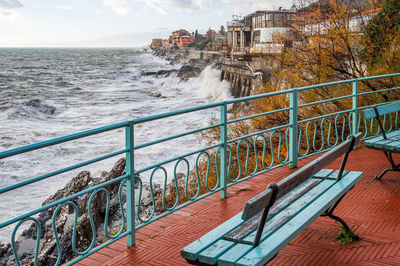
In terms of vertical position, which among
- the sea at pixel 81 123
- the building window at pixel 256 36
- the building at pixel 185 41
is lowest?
the sea at pixel 81 123

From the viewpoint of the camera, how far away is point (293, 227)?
10.2 ft

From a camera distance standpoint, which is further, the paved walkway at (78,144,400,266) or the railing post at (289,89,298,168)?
the railing post at (289,89,298,168)

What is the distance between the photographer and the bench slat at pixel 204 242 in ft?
9.15

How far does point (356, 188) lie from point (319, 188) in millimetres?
2067

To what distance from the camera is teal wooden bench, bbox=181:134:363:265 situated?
2693 millimetres

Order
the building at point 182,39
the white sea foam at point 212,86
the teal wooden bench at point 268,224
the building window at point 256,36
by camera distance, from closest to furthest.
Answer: the teal wooden bench at point 268,224 < the white sea foam at point 212,86 < the building window at point 256,36 < the building at point 182,39

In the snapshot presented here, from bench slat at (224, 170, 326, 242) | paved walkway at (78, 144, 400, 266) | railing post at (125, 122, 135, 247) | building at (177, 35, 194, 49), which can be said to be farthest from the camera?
building at (177, 35, 194, 49)

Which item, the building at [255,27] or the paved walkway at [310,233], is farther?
the building at [255,27]

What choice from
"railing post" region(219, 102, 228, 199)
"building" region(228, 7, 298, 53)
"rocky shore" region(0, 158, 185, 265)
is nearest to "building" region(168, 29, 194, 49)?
"building" region(228, 7, 298, 53)

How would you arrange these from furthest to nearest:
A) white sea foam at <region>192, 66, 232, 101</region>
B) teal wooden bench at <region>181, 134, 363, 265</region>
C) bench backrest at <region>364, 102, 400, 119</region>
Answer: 1. white sea foam at <region>192, 66, 232, 101</region>
2. bench backrest at <region>364, 102, 400, 119</region>
3. teal wooden bench at <region>181, 134, 363, 265</region>

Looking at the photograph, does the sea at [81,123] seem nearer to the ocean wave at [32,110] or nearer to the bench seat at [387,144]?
the ocean wave at [32,110]

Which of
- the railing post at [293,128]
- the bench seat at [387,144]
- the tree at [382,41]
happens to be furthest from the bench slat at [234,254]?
the tree at [382,41]

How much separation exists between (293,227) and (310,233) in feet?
4.20

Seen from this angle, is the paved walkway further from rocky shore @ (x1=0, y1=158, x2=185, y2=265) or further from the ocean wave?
the ocean wave
